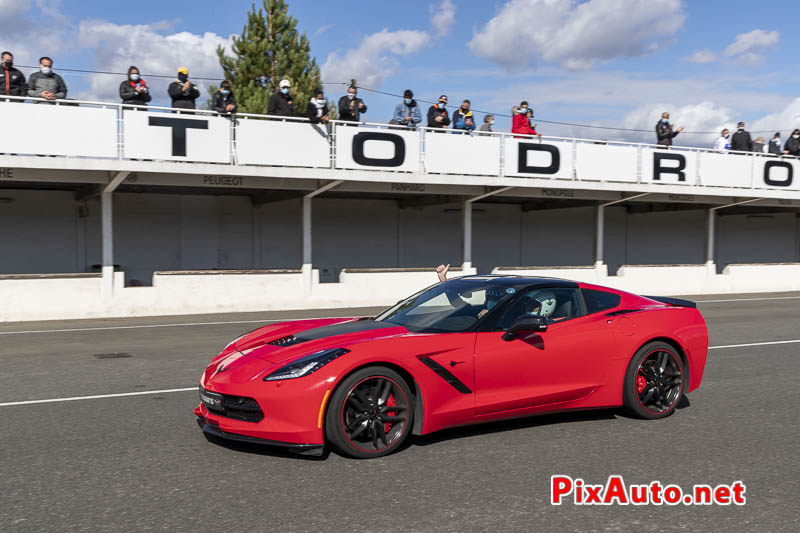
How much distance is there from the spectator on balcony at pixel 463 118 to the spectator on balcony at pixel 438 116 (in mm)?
476

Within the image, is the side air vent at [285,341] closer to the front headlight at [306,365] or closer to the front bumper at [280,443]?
the front headlight at [306,365]

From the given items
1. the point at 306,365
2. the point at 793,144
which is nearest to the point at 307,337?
the point at 306,365

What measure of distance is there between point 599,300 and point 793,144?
75.6 ft

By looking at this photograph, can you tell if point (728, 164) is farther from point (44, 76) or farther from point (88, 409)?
point (88, 409)

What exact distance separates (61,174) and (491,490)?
1421 cm

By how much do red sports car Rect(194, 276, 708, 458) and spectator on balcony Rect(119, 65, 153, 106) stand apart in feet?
36.9

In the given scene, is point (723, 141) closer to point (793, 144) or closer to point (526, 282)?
point (793, 144)

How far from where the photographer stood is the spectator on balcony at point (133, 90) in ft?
52.0

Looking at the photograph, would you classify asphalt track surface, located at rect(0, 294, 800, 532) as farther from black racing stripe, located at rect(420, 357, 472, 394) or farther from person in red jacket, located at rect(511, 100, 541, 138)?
person in red jacket, located at rect(511, 100, 541, 138)

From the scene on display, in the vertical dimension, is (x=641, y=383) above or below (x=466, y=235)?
below

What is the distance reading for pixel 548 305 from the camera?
6.29m

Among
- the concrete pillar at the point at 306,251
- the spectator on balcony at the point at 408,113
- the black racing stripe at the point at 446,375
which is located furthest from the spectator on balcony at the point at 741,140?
the black racing stripe at the point at 446,375

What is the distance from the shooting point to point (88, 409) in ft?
22.3

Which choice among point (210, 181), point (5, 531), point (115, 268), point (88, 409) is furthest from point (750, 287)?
point (5, 531)
